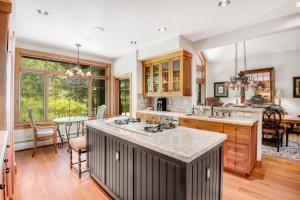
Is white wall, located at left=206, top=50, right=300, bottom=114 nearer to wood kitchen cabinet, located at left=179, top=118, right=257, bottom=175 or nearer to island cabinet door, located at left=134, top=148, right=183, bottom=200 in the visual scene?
wood kitchen cabinet, located at left=179, top=118, right=257, bottom=175

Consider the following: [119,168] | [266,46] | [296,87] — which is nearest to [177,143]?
[119,168]

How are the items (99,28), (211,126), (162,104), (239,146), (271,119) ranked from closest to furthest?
(239,146), (211,126), (99,28), (271,119), (162,104)

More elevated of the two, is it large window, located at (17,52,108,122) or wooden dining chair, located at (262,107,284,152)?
large window, located at (17,52,108,122)

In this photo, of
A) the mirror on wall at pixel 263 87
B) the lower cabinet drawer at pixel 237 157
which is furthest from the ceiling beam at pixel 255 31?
the mirror on wall at pixel 263 87

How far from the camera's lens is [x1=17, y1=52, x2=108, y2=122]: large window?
4168 mm

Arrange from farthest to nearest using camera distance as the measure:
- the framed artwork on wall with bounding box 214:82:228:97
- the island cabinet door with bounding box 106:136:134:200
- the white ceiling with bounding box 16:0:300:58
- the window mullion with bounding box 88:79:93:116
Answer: the framed artwork on wall with bounding box 214:82:228:97 → the window mullion with bounding box 88:79:93:116 → the white ceiling with bounding box 16:0:300:58 → the island cabinet door with bounding box 106:136:134:200

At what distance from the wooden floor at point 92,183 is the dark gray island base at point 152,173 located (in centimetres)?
43

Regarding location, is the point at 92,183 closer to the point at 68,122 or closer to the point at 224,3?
the point at 68,122

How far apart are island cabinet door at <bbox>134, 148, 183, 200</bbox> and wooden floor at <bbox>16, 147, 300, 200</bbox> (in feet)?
2.92

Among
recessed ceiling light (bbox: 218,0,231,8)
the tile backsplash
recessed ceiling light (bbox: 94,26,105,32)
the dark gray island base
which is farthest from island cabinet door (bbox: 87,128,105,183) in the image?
recessed ceiling light (bbox: 218,0,231,8)

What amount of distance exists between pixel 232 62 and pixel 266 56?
1194 mm

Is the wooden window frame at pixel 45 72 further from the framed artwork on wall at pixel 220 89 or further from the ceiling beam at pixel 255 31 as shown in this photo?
the framed artwork on wall at pixel 220 89

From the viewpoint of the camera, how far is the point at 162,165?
1.40 m

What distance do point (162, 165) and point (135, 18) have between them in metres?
2.50
